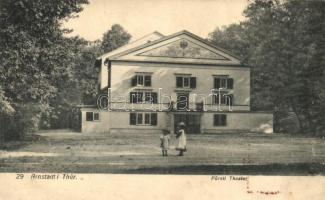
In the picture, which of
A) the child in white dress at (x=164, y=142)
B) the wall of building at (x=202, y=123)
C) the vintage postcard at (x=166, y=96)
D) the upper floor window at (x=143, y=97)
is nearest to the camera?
the vintage postcard at (x=166, y=96)

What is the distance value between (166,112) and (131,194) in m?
1.67

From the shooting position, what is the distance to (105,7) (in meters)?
7.54

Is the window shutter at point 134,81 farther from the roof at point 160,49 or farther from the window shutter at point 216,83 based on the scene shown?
the window shutter at point 216,83

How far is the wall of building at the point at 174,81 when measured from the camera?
7.99 meters

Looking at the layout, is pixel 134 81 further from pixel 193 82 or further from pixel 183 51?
pixel 183 51

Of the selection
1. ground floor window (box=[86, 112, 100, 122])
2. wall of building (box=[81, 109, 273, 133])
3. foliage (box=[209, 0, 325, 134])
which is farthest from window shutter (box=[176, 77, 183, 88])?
ground floor window (box=[86, 112, 100, 122])

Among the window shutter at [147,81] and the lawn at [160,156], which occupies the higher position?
the window shutter at [147,81]

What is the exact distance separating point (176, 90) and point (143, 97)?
640mm

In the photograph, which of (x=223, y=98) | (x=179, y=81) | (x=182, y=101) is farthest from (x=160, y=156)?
(x=223, y=98)

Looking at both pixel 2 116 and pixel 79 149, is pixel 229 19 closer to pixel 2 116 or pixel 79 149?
pixel 79 149

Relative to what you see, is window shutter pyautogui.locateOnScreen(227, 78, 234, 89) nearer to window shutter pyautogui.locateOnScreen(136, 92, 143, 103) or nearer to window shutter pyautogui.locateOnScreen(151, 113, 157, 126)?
window shutter pyautogui.locateOnScreen(151, 113, 157, 126)

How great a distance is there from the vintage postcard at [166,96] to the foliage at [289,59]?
0.07 ft

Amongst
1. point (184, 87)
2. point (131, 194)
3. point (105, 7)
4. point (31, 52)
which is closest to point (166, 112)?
point (184, 87)

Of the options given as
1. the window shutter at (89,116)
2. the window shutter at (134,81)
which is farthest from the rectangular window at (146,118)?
the window shutter at (89,116)
